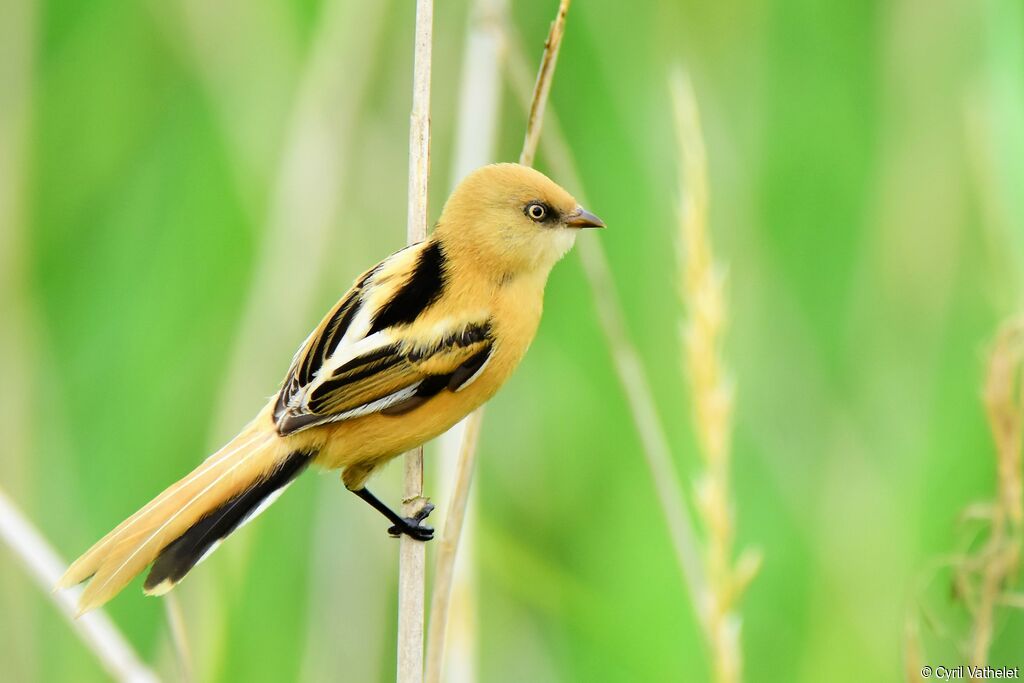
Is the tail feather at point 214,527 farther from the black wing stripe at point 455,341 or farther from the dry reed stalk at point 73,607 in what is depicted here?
the black wing stripe at point 455,341

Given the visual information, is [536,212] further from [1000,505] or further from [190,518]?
[1000,505]

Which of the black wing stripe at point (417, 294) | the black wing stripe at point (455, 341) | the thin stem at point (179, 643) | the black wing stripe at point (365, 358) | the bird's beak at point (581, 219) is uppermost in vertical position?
the black wing stripe at point (417, 294)

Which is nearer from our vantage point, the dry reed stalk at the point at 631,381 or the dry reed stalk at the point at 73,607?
the dry reed stalk at the point at 73,607

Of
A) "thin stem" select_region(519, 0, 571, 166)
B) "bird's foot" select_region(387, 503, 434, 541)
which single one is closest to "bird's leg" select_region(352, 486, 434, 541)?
"bird's foot" select_region(387, 503, 434, 541)

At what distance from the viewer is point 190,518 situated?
2598 mm

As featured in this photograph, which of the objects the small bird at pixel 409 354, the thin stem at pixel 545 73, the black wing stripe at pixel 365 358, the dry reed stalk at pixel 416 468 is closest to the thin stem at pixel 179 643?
the small bird at pixel 409 354

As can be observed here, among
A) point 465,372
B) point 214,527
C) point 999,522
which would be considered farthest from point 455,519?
point 999,522

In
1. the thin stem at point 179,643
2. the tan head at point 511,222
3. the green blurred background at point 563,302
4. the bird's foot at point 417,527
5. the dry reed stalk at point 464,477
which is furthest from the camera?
the green blurred background at point 563,302

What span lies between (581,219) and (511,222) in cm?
17

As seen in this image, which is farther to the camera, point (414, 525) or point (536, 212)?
point (536, 212)

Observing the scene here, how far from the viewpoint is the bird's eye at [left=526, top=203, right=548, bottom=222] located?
2.89 metres

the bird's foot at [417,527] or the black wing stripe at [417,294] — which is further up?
the black wing stripe at [417,294]

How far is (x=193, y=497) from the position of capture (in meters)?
2.64

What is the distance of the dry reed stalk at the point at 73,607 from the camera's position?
2.35 m
